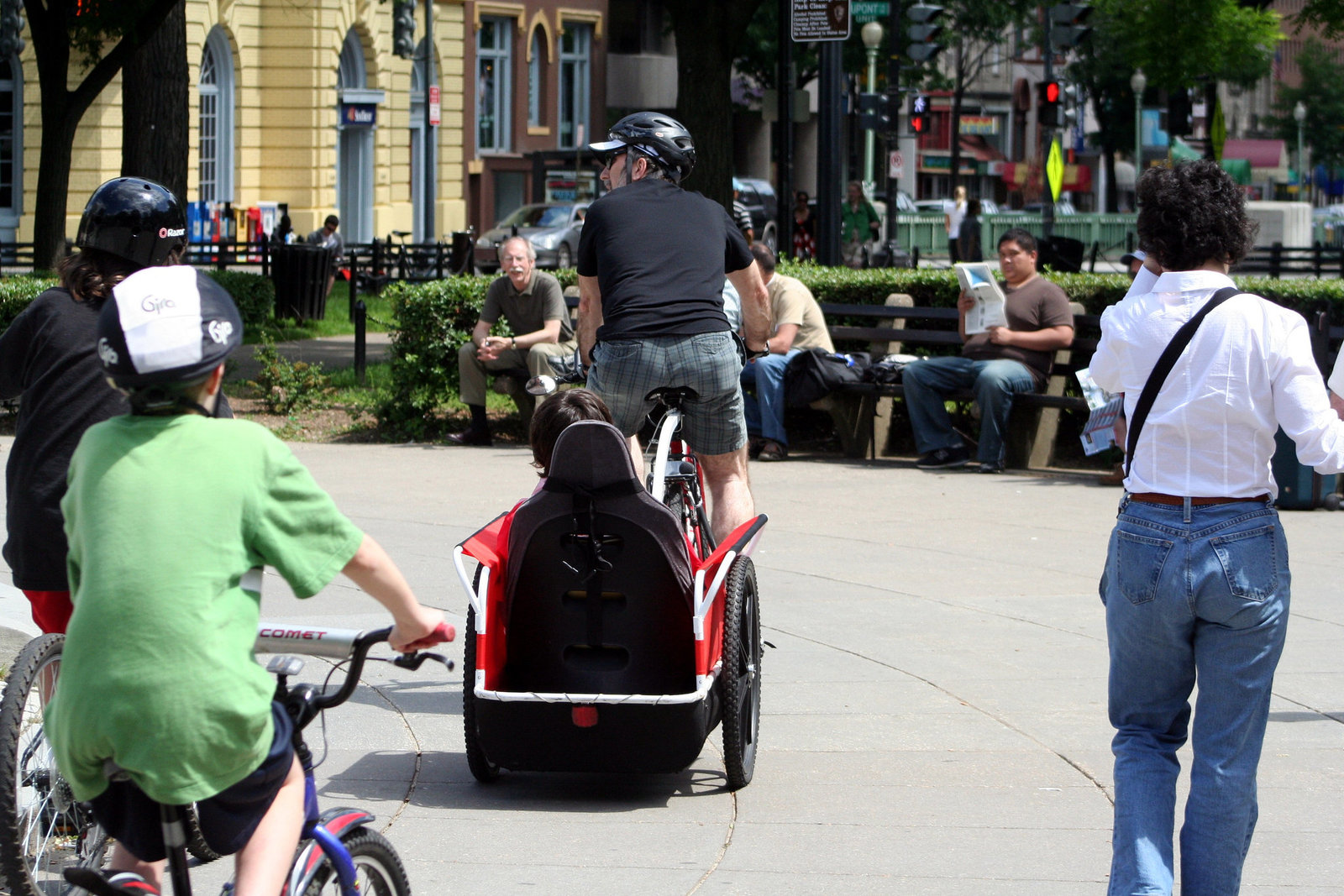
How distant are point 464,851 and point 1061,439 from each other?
8005 millimetres

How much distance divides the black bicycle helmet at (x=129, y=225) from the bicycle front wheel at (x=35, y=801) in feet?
2.93

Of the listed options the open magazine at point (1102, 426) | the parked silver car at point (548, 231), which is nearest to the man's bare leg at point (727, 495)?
the open magazine at point (1102, 426)

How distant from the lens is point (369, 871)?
321cm

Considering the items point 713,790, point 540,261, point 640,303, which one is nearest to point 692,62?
point 640,303

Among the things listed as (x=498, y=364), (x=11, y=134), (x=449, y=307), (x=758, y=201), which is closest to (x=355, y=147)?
(x=11, y=134)

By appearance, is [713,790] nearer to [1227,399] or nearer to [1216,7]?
[1227,399]

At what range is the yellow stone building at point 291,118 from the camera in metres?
32.2

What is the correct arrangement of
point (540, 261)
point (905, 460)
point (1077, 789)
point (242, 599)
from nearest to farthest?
point (242, 599), point (1077, 789), point (905, 460), point (540, 261)

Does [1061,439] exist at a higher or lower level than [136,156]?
lower

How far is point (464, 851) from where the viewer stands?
450cm

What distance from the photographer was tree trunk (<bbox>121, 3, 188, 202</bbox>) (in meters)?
16.1

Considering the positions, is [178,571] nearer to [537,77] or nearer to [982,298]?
[982,298]

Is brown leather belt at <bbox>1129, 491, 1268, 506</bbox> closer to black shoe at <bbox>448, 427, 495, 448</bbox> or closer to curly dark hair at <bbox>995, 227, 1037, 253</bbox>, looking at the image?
curly dark hair at <bbox>995, 227, 1037, 253</bbox>

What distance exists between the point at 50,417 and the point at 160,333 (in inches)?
57.5
